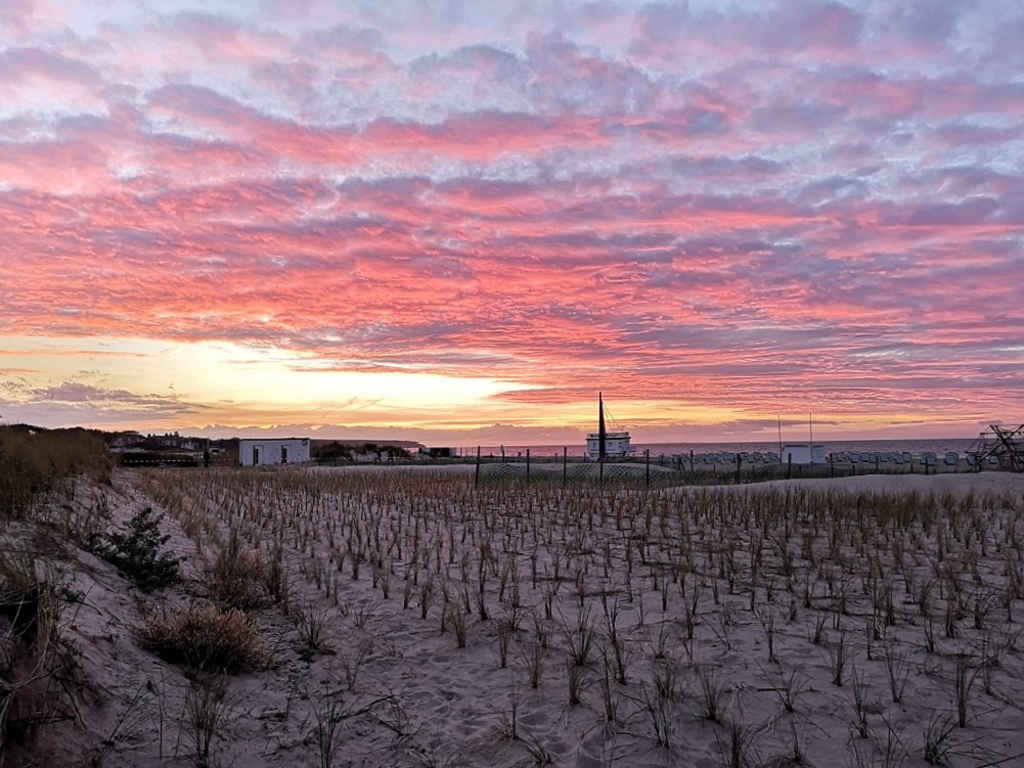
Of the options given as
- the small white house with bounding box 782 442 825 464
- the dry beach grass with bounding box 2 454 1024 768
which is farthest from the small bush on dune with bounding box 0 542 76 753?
the small white house with bounding box 782 442 825 464

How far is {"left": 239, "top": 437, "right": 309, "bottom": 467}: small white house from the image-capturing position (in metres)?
61.4

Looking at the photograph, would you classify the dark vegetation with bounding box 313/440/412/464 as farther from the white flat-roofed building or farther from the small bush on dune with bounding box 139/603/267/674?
the small bush on dune with bounding box 139/603/267/674

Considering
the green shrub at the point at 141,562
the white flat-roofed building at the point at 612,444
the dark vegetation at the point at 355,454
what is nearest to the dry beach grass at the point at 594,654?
the green shrub at the point at 141,562

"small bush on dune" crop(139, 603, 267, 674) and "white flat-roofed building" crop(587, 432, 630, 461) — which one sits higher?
"white flat-roofed building" crop(587, 432, 630, 461)

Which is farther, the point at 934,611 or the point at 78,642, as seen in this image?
the point at 934,611

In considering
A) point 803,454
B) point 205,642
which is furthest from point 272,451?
point 205,642

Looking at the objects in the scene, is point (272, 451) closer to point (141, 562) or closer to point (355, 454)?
point (355, 454)

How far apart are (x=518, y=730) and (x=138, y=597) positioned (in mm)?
4667

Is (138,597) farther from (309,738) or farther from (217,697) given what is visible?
(309,738)

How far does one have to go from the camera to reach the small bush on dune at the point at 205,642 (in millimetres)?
6082

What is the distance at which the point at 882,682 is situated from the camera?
576cm

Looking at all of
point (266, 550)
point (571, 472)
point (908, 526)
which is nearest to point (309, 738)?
point (266, 550)

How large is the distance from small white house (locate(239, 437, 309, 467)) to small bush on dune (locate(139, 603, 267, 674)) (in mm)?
56096

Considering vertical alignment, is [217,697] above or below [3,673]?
below
